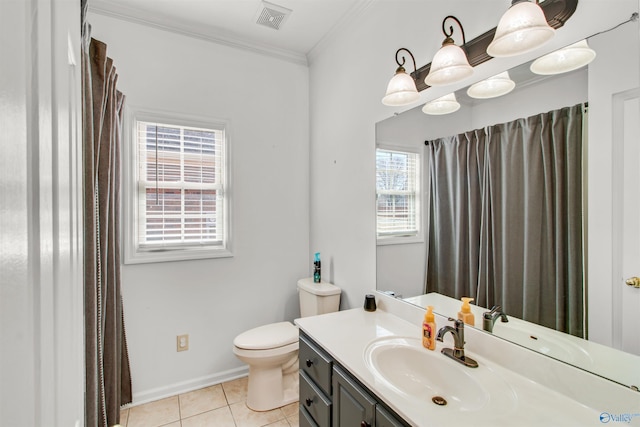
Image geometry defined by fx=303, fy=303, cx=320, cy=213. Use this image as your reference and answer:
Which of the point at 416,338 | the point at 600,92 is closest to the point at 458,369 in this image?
the point at 416,338

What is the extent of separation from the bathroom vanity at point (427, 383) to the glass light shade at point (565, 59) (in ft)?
3.23

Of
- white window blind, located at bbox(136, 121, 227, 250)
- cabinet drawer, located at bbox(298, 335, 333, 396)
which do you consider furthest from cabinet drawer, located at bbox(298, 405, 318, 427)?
white window blind, located at bbox(136, 121, 227, 250)

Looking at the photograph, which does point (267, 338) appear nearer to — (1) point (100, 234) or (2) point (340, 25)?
(1) point (100, 234)

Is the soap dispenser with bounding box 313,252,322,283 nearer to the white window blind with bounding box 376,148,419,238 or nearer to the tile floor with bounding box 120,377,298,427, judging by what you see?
the white window blind with bounding box 376,148,419,238

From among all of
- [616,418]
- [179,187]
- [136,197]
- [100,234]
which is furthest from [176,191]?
[616,418]

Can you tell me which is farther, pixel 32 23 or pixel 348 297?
pixel 348 297

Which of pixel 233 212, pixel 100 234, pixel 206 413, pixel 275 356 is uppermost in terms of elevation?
pixel 233 212

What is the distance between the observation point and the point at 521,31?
1.02 meters

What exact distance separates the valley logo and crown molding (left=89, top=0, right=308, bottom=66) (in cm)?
280

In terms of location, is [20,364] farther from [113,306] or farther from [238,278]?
[238,278]

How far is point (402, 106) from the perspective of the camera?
171cm

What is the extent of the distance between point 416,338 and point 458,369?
267mm

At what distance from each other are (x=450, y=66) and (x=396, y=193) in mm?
723

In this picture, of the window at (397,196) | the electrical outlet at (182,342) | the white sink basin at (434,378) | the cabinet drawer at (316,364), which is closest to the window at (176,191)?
the electrical outlet at (182,342)
